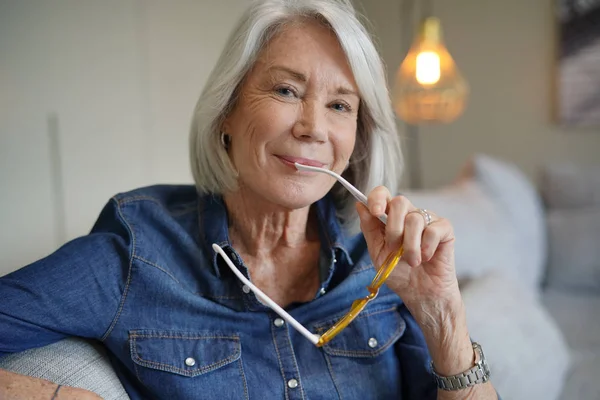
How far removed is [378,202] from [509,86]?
2.51 metres

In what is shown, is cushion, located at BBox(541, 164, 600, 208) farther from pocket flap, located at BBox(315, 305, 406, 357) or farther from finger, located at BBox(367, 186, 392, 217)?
finger, located at BBox(367, 186, 392, 217)

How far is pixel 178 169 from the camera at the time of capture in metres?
1.99

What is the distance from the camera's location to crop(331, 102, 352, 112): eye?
103cm

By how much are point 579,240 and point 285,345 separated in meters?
1.83

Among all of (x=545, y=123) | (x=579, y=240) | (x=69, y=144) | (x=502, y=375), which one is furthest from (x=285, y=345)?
(x=545, y=123)

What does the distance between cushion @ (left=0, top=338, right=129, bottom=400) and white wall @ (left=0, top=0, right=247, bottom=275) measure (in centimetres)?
47

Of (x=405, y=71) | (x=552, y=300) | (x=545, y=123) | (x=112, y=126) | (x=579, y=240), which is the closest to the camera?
(x=112, y=126)

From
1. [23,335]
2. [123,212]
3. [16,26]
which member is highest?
[16,26]

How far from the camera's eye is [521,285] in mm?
1618

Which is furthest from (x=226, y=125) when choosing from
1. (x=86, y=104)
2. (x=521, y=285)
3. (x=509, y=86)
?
(x=509, y=86)

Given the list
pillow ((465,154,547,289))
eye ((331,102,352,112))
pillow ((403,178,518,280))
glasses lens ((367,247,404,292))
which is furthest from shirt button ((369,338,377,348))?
pillow ((465,154,547,289))

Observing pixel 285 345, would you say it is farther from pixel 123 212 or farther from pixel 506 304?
pixel 506 304

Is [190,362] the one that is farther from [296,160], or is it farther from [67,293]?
[296,160]

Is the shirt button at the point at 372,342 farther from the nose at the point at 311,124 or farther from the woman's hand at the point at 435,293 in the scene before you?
the nose at the point at 311,124
